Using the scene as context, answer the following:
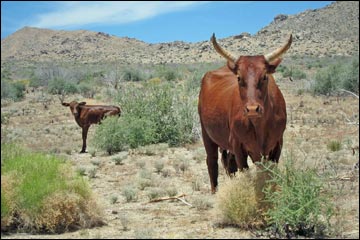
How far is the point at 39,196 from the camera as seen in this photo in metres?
6.88

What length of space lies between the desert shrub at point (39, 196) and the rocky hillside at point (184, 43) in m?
54.6

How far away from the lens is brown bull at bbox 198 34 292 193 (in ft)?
22.5

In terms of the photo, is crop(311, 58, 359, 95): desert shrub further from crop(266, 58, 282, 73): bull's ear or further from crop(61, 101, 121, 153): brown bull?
crop(266, 58, 282, 73): bull's ear

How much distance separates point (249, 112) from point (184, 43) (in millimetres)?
84797

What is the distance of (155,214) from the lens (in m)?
8.29

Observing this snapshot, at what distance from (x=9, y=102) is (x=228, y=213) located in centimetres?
2866

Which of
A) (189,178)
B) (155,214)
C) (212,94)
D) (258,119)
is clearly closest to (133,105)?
(189,178)

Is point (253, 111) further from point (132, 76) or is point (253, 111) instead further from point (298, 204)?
point (132, 76)

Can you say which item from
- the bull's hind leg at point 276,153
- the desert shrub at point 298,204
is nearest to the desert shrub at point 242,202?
the desert shrub at point 298,204

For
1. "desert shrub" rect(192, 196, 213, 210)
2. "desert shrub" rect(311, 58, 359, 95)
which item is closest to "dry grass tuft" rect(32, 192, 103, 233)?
"desert shrub" rect(192, 196, 213, 210)

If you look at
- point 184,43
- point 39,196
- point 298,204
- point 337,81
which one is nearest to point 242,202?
point 298,204

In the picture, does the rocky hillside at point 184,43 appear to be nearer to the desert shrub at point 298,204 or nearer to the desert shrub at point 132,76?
the desert shrub at point 132,76

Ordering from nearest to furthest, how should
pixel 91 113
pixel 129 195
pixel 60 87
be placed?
pixel 129 195
pixel 91 113
pixel 60 87

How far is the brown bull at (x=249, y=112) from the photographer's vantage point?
6871 millimetres
